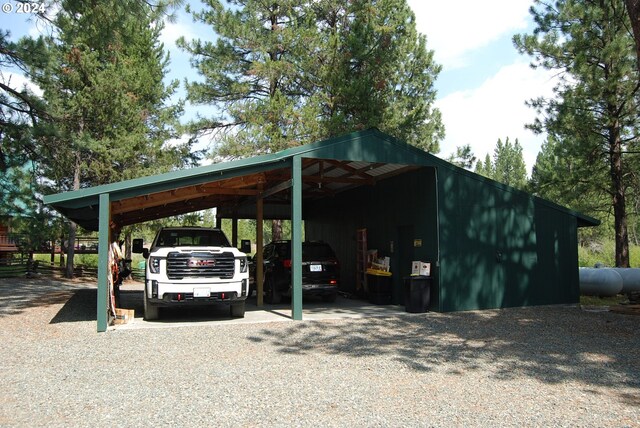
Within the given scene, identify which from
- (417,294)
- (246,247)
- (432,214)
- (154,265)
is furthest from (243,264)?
(432,214)

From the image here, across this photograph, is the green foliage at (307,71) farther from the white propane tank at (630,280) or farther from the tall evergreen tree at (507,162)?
the tall evergreen tree at (507,162)

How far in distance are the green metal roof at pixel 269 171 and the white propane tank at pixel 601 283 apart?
313 centimetres

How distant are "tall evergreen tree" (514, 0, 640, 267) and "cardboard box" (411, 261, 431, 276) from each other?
893 centimetres

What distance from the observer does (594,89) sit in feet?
54.4

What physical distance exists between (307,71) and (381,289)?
10315 millimetres

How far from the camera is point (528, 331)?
365 inches

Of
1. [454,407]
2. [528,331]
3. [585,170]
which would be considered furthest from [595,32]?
[454,407]

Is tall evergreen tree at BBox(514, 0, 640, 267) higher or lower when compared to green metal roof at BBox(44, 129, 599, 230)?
higher

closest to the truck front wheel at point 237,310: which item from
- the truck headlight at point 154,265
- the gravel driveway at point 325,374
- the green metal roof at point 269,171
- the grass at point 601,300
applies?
the gravel driveway at point 325,374

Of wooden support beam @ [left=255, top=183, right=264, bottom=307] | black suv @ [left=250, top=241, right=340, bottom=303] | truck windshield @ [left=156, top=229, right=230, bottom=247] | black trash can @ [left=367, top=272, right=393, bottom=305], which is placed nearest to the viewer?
truck windshield @ [left=156, top=229, right=230, bottom=247]

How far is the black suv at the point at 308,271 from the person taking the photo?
1289 cm

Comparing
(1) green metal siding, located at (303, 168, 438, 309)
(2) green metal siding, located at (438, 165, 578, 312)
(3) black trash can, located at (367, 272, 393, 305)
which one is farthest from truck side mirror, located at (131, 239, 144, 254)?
(2) green metal siding, located at (438, 165, 578, 312)

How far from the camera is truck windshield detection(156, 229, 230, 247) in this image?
1105 centimetres

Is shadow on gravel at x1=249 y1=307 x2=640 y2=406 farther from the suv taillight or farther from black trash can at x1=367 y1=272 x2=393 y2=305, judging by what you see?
black trash can at x1=367 y1=272 x2=393 y2=305
